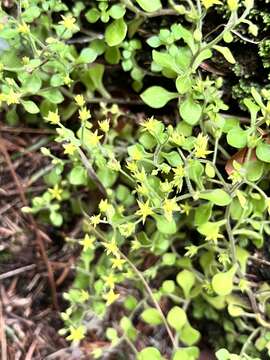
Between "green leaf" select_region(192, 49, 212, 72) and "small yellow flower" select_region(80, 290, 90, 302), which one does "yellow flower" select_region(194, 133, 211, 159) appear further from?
"small yellow flower" select_region(80, 290, 90, 302)

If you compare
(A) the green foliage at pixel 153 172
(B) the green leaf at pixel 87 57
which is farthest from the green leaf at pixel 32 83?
(B) the green leaf at pixel 87 57

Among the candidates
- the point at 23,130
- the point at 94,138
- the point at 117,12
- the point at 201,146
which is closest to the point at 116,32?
the point at 117,12

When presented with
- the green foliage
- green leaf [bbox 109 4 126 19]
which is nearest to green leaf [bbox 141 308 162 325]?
the green foliage

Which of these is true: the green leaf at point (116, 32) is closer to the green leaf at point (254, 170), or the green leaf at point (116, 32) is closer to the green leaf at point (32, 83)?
the green leaf at point (32, 83)

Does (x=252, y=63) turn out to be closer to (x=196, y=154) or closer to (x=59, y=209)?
(x=196, y=154)

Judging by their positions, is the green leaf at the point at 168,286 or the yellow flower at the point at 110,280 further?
the green leaf at the point at 168,286

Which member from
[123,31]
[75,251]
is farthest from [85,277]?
[123,31]
